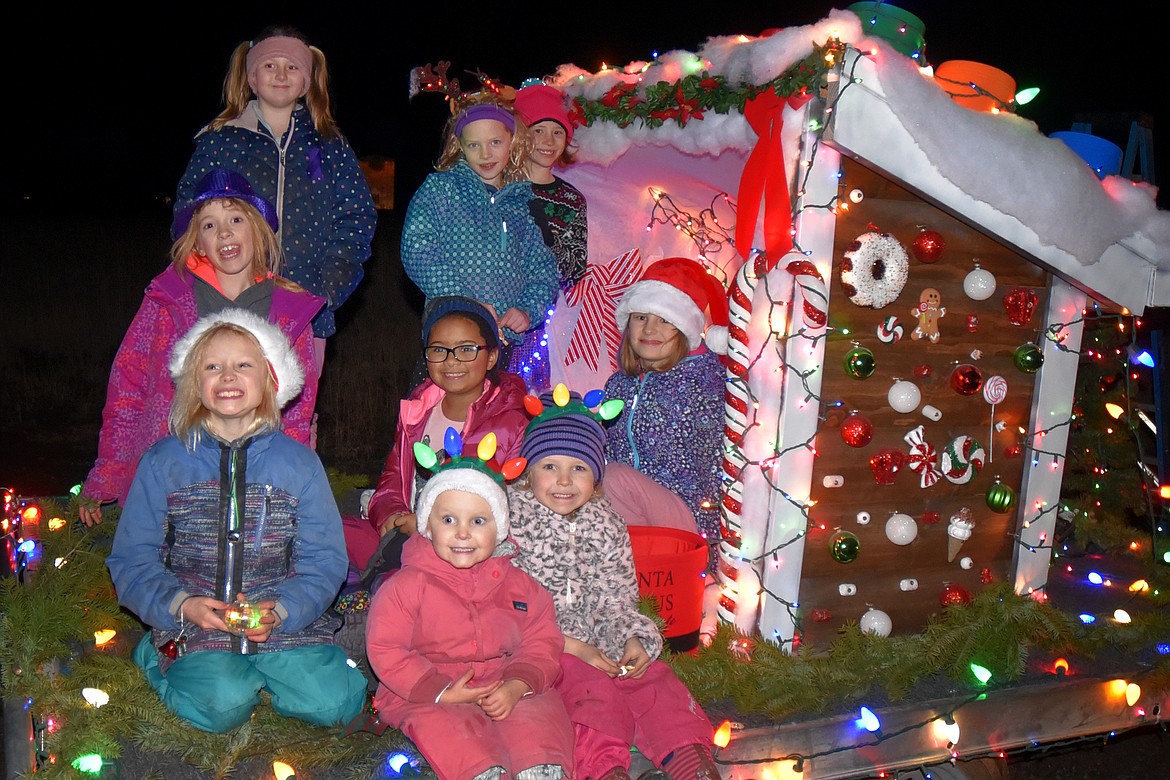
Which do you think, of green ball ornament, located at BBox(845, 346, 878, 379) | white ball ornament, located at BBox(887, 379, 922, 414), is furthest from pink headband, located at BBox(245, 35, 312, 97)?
white ball ornament, located at BBox(887, 379, 922, 414)

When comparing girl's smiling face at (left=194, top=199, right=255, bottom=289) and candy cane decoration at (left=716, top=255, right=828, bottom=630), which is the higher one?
girl's smiling face at (left=194, top=199, right=255, bottom=289)

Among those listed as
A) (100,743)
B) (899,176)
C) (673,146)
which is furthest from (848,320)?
(100,743)

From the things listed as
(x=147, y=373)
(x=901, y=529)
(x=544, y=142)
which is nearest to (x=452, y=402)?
(x=147, y=373)

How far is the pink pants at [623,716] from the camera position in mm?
2797

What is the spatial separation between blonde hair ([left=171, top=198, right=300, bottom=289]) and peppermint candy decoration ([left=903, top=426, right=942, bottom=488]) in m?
2.57

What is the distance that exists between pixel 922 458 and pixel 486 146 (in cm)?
224

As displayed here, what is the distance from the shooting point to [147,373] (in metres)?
3.58

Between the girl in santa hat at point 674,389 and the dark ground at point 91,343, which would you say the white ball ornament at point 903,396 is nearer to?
the girl in santa hat at point 674,389

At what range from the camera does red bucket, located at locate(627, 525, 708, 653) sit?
3479 mm

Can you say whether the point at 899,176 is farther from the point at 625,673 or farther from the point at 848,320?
the point at 625,673

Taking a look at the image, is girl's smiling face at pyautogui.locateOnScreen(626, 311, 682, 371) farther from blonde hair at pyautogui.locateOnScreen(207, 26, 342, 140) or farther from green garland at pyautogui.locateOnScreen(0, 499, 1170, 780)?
blonde hair at pyautogui.locateOnScreen(207, 26, 342, 140)

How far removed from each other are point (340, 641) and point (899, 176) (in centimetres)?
261

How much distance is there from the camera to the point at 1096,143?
13.8 feet

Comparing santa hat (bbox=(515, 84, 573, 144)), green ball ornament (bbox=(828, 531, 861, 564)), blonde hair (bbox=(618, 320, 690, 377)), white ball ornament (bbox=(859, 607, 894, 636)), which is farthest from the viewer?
santa hat (bbox=(515, 84, 573, 144))
